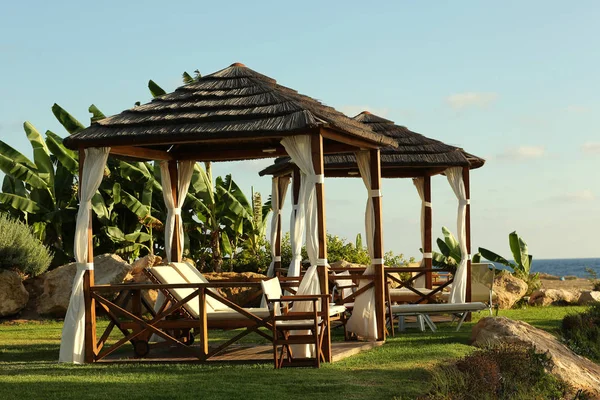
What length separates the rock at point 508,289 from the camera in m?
19.0

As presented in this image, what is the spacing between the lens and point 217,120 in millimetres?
10922

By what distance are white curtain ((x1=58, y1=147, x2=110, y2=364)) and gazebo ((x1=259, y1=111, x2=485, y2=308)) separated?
5.28 metres

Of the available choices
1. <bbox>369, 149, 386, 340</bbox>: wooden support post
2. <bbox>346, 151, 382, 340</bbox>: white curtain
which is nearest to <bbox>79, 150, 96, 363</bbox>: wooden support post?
<bbox>346, 151, 382, 340</bbox>: white curtain

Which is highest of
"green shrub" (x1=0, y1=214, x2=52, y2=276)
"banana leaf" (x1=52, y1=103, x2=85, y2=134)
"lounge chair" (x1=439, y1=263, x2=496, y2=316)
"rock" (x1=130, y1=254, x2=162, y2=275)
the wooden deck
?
"banana leaf" (x1=52, y1=103, x2=85, y2=134)

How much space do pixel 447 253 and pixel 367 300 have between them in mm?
10796

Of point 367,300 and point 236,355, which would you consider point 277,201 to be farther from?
point 236,355

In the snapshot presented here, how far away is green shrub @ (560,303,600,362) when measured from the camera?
1304 cm

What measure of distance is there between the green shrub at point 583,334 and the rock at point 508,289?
11.4 ft

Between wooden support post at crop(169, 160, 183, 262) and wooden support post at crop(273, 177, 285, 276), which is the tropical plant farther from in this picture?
wooden support post at crop(169, 160, 183, 262)

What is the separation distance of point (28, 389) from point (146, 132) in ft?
11.9

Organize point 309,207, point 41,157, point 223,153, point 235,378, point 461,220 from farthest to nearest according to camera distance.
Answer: point 41,157 → point 461,220 → point 223,153 → point 309,207 → point 235,378

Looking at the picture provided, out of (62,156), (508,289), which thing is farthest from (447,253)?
(62,156)

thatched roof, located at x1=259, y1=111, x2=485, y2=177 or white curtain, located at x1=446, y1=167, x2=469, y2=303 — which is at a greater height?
thatched roof, located at x1=259, y1=111, x2=485, y2=177

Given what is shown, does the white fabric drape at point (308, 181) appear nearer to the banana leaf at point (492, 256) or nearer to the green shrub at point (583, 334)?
the green shrub at point (583, 334)
